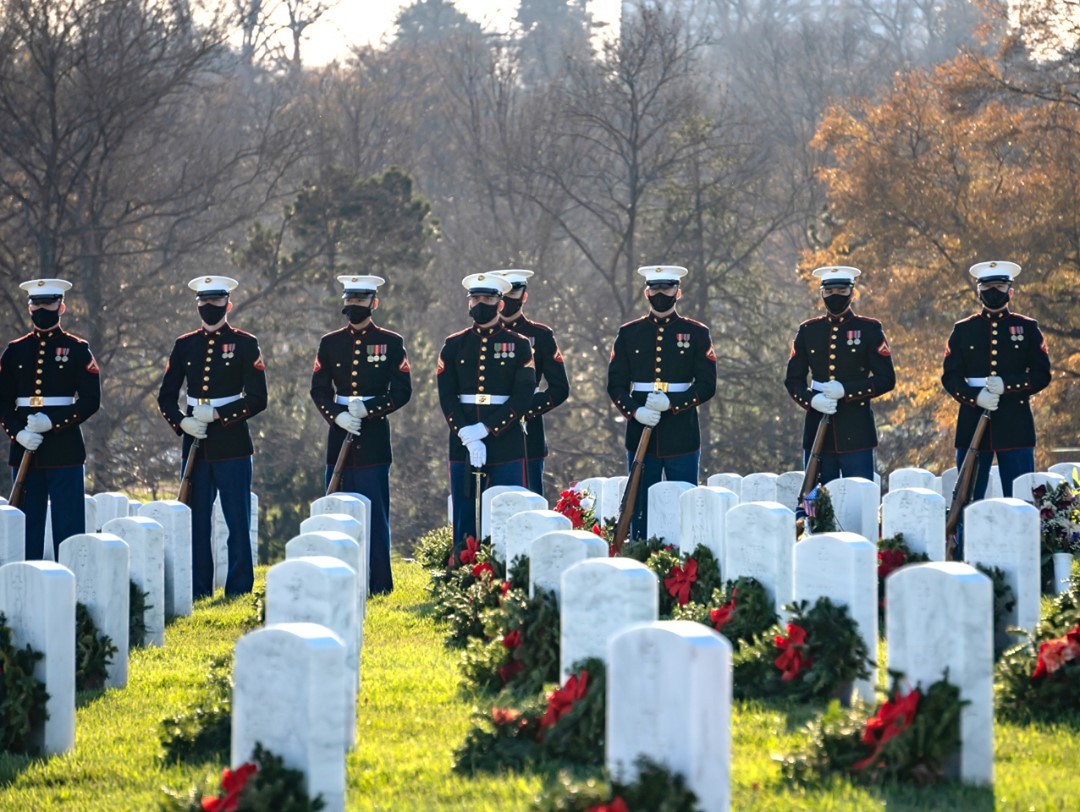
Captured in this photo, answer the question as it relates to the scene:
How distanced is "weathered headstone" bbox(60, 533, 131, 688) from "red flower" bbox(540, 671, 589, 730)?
277cm

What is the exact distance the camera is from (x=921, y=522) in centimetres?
862

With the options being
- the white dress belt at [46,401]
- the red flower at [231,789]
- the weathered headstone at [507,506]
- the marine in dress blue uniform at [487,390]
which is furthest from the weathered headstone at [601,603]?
the white dress belt at [46,401]

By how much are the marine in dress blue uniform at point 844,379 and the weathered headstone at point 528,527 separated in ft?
11.6

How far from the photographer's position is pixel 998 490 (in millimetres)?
11195

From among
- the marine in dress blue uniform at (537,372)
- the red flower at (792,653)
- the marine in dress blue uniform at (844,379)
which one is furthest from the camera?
the marine in dress blue uniform at (537,372)

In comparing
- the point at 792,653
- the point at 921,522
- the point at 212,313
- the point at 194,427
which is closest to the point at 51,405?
the point at 194,427

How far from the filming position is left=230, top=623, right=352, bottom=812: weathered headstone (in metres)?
4.62

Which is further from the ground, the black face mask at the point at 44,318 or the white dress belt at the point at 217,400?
the black face mask at the point at 44,318

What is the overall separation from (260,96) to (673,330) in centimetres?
2356

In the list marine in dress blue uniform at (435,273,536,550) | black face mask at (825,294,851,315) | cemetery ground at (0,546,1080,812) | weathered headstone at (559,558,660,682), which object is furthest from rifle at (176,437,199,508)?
weathered headstone at (559,558,660,682)

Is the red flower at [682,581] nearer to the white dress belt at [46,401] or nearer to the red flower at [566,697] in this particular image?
the red flower at [566,697]

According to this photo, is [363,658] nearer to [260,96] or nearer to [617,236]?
[617,236]

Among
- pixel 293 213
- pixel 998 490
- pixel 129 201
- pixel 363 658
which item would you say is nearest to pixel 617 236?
pixel 293 213

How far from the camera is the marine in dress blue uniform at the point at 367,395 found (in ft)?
35.2
